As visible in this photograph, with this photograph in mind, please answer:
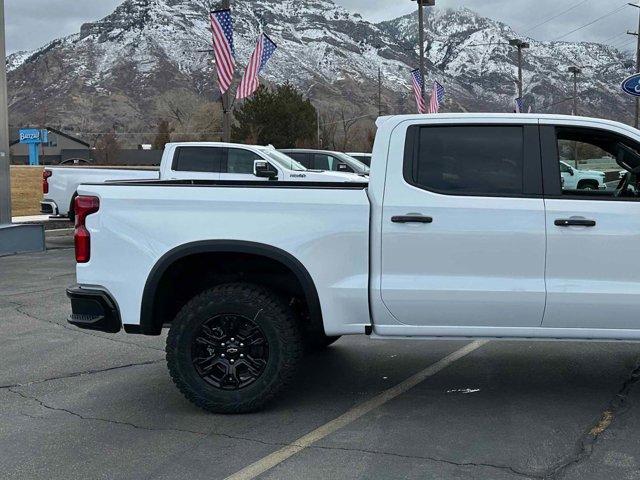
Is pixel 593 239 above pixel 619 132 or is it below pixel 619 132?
below

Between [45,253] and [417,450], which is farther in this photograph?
[45,253]

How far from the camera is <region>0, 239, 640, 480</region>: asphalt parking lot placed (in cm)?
440

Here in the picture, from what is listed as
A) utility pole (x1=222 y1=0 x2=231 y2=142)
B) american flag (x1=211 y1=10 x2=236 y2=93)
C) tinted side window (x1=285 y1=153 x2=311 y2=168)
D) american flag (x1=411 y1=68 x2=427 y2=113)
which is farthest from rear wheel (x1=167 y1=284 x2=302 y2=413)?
american flag (x1=411 y1=68 x2=427 y2=113)

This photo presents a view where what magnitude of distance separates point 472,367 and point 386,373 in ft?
2.38

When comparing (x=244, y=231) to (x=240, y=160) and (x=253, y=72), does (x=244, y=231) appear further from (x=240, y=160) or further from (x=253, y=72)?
(x=253, y=72)

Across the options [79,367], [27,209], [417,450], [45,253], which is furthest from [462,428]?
[27,209]

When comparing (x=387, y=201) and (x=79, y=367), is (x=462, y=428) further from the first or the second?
(x=79, y=367)

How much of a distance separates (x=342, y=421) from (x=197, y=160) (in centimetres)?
1103

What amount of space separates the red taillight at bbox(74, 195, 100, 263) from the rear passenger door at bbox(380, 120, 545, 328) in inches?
78.7

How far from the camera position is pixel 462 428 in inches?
196

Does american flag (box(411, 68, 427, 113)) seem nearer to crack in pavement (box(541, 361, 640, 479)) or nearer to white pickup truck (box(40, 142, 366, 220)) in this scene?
white pickup truck (box(40, 142, 366, 220))

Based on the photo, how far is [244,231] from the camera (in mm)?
5176

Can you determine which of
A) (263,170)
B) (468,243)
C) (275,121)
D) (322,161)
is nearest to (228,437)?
(468,243)

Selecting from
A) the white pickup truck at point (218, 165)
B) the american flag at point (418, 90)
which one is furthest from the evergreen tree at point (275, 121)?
the white pickup truck at point (218, 165)
